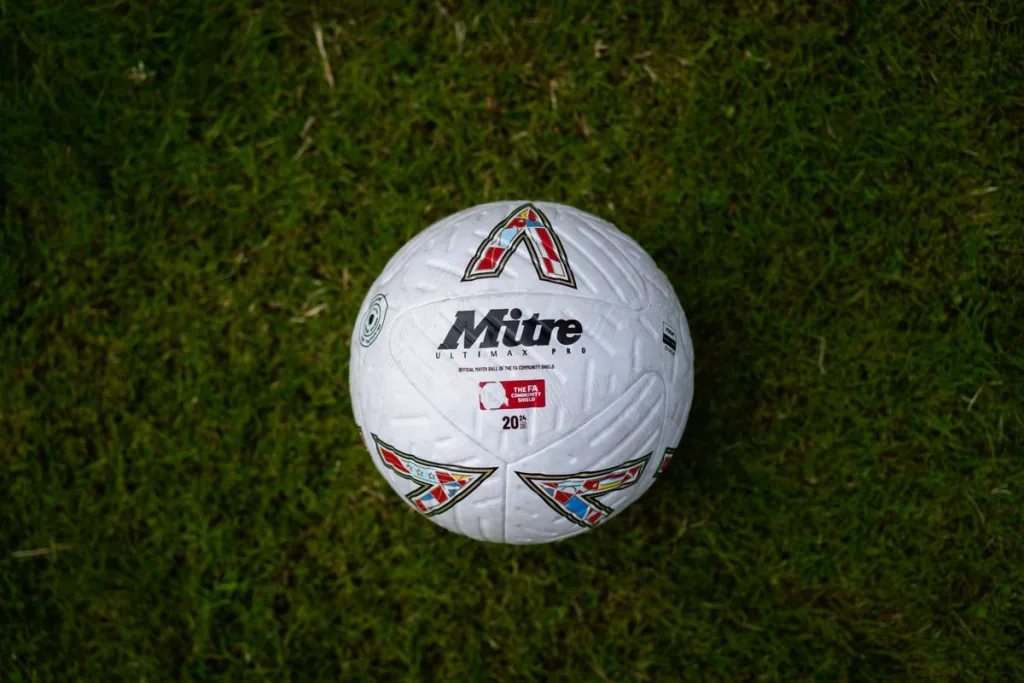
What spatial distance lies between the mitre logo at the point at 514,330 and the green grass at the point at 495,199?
1.12 m

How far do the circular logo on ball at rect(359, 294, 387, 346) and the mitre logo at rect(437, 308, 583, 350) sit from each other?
284mm

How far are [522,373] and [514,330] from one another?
0.11 m

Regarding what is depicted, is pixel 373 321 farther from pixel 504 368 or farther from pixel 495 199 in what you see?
pixel 495 199

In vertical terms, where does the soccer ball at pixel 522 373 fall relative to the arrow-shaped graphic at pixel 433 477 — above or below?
above

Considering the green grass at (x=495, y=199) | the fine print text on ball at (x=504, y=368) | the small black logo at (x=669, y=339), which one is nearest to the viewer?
the fine print text on ball at (x=504, y=368)

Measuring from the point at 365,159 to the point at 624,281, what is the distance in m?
1.46

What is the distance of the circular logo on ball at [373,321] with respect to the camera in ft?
6.86

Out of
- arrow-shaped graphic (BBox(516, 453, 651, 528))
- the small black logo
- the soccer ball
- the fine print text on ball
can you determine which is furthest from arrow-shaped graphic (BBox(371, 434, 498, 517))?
the small black logo

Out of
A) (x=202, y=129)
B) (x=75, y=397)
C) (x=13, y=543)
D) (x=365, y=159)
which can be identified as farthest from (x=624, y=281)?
(x=13, y=543)

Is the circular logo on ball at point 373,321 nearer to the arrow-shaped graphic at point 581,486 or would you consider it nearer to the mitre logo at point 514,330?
the mitre logo at point 514,330

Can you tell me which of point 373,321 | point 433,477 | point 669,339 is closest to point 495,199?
point 373,321

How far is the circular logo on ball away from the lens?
2.09 metres

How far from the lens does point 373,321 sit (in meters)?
2.12

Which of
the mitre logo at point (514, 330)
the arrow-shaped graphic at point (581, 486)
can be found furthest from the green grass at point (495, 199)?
the mitre logo at point (514, 330)
